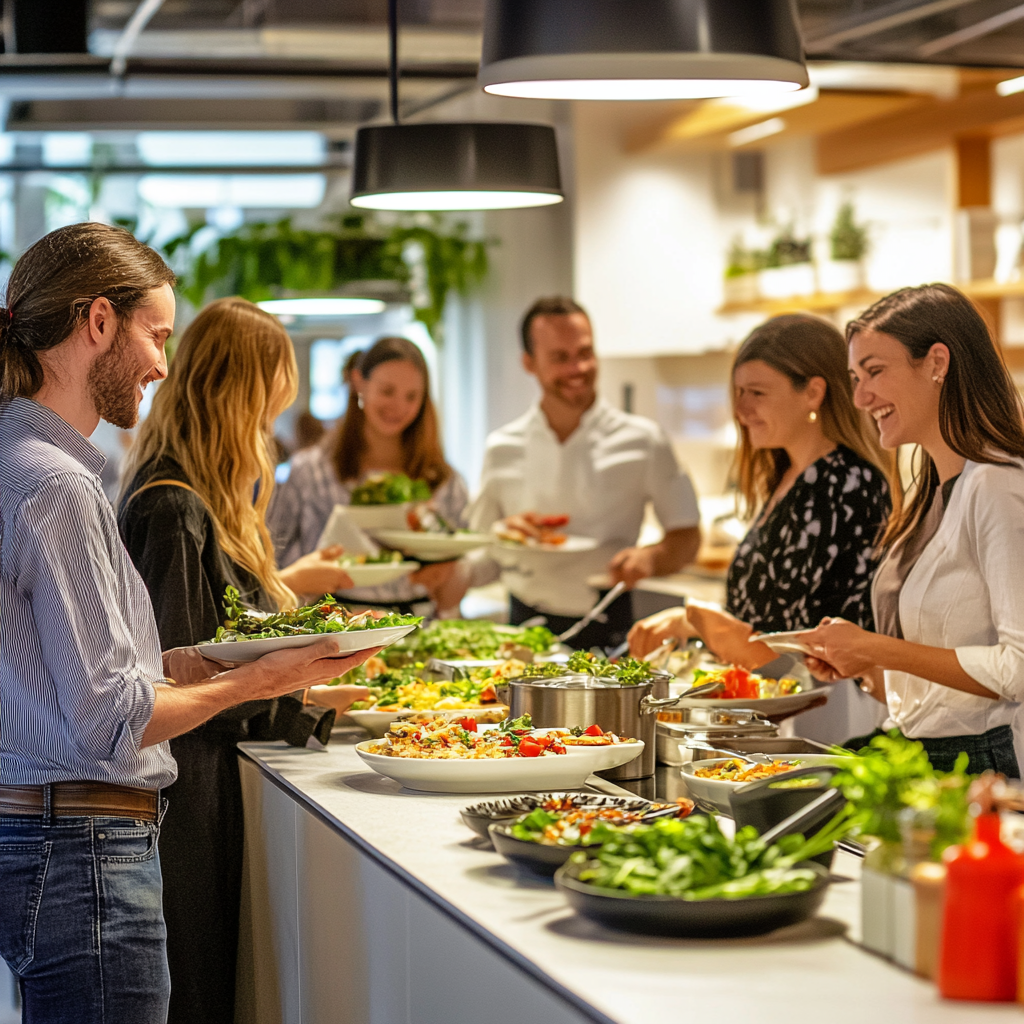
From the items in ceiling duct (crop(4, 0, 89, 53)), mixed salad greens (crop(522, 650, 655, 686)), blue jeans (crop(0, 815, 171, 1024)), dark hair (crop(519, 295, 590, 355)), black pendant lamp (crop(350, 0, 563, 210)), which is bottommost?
blue jeans (crop(0, 815, 171, 1024))

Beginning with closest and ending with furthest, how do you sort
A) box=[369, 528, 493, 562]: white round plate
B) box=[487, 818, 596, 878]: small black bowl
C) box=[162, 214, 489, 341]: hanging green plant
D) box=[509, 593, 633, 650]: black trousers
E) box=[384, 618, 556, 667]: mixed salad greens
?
1. box=[487, 818, 596, 878]: small black bowl
2. box=[384, 618, 556, 667]: mixed salad greens
3. box=[369, 528, 493, 562]: white round plate
4. box=[509, 593, 633, 650]: black trousers
5. box=[162, 214, 489, 341]: hanging green plant

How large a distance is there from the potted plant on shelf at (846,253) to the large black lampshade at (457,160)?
348 centimetres

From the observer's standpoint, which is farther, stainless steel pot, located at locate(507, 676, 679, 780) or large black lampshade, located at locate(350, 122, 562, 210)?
large black lampshade, located at locate(350, 122, 562, 210)

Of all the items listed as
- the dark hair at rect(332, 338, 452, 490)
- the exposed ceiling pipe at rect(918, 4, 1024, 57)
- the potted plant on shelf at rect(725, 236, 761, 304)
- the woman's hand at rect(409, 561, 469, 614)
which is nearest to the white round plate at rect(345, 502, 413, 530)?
the woman's hand at rect(409, 561, 469, 614)

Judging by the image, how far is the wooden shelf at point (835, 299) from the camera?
5258mm

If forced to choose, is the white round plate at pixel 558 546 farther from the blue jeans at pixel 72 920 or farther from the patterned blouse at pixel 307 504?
the blue jeans at pixel 72 920

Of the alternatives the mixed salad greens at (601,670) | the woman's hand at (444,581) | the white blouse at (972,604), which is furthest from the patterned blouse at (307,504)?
the white blouse at (972,604)

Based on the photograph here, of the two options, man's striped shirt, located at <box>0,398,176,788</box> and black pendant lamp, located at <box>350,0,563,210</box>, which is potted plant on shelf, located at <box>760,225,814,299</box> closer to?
black pendant lamp, located at <box>350,0,563,210</box>

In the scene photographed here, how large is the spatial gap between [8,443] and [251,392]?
0.89 meters

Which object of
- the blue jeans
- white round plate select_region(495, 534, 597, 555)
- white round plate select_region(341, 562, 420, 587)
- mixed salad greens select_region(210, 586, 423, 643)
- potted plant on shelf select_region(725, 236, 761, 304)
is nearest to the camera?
the blue jeans

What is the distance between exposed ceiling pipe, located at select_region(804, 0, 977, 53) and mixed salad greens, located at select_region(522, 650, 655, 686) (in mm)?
2481

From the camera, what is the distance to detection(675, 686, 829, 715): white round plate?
2.57 m

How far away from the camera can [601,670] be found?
8.19 feet

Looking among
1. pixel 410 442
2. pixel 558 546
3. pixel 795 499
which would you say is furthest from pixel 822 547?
pixel 410 442
